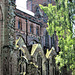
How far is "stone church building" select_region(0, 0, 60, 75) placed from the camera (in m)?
11.8

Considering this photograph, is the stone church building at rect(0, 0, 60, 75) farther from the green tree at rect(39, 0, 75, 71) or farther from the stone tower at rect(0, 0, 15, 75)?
the green tree at rect(39, 0, 75, 71)

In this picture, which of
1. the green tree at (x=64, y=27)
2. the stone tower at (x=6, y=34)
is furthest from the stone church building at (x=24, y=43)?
the green tree at (x=64, y=27)

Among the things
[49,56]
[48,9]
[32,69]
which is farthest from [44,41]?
[48,9]

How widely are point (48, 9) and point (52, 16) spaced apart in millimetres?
740

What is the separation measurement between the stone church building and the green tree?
4.21ft

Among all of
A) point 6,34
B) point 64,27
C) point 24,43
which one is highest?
point 64,27

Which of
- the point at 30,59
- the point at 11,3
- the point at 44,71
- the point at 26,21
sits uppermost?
the point at 26,21

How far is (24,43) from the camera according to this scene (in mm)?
23469

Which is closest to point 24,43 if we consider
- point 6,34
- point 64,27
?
point 64,27

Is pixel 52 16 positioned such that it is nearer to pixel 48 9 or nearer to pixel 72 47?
pixel 48 9

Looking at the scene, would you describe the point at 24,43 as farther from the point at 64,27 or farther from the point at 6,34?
the point at 6,34

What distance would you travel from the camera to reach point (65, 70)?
1540cm

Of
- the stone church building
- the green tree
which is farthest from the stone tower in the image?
the green tree

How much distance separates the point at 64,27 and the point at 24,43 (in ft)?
31.2
